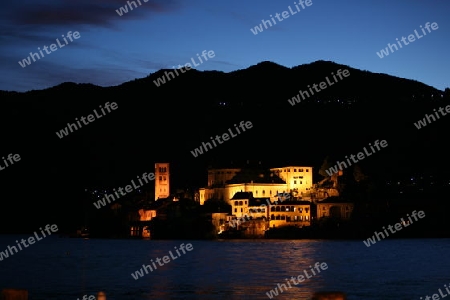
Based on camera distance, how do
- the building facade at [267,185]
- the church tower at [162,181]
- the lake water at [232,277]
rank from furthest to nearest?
the church tower at [162,181] → the building facade at [267,185] → the lake water at [232,277]

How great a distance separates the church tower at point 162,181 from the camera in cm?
12231

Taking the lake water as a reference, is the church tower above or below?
above

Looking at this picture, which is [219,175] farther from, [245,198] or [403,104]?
[403,104]

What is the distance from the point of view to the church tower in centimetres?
12231

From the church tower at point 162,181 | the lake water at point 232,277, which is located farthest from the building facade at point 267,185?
the lake water at point 232,277

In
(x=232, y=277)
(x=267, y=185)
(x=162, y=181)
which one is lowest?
(x=232, y=277)

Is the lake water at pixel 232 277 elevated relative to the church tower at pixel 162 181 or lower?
lower

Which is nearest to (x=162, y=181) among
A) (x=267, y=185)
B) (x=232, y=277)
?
(x=267, y=185)

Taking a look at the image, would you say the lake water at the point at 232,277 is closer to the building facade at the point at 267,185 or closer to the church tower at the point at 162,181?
the building facade at the point at 267,185

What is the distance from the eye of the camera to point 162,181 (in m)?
123

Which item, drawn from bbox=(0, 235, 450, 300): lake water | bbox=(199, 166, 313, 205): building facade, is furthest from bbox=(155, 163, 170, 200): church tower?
bbox=(0, 235, 450, 300): lake water

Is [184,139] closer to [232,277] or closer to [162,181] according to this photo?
[162,181]

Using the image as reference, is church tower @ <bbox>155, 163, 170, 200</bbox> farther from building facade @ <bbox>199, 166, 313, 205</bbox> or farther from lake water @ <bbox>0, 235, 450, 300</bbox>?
lake water @ <bbox>0, 235, 450, 300</bbox>

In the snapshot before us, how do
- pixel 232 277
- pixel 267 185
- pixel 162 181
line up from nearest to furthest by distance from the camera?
pixel 232 277
pixel 267 185
pixel 162 181
